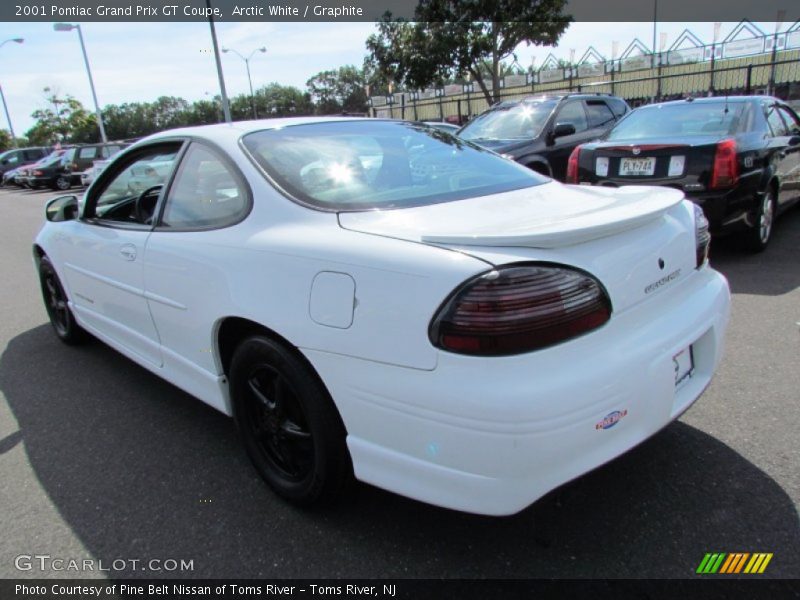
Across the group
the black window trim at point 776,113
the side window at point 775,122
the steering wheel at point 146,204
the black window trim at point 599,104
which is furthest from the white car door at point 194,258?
the black window trim at point 599,104

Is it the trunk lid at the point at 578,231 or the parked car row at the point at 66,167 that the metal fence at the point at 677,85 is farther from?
the parked car row at the point at 66,167

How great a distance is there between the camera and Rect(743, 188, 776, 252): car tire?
17.8ft

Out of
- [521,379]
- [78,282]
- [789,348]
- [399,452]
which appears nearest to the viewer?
[521,379]

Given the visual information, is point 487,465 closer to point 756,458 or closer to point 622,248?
point 622,248

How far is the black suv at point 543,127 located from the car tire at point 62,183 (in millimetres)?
20762

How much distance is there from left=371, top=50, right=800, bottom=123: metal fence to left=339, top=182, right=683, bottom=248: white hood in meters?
8.36

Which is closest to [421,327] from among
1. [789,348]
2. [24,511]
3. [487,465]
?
[487,465]

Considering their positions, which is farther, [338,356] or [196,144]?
[196,144]

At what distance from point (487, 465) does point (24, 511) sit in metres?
2.10

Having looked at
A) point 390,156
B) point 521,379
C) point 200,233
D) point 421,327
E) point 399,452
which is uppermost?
point 390,156

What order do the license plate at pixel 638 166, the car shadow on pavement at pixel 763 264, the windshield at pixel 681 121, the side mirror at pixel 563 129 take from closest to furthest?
the car shadow on pavement at pixel 763 264 < the license plate at pixel 638 166 < the windshield at pixel 681 121 < the side mirror at pixel 563 129

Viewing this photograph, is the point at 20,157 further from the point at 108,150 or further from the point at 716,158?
the point at 716,158

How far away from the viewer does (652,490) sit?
7.61ft

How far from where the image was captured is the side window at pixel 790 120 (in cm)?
637
